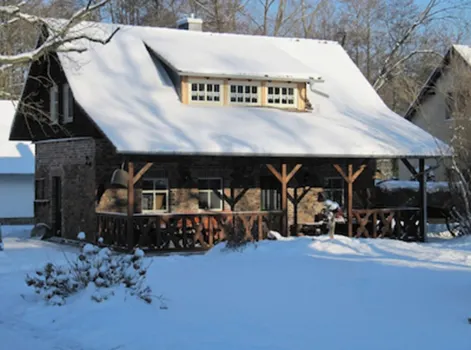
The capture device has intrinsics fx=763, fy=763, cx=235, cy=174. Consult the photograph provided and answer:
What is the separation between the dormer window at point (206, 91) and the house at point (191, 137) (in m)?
0.03

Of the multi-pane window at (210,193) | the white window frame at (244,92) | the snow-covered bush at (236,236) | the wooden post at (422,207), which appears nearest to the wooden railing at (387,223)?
the wooden post at (422,207)

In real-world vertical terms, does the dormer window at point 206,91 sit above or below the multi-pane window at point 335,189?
above

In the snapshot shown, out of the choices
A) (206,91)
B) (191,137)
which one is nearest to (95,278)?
(191,137)

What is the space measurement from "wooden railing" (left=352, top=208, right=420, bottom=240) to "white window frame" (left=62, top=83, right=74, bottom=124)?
27.4 feet

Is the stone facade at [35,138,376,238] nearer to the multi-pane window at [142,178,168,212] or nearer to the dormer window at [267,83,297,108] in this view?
the multi-pane window at [142,178,168,212]

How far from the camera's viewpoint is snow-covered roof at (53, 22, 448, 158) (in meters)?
18.5

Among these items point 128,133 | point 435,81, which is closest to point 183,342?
point 128,133

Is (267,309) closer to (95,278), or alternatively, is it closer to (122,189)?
(95,278)

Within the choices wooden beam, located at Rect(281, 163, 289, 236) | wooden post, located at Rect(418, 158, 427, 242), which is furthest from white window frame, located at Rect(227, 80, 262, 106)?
wooden post, located at Rect(418, 158, 427, 242)

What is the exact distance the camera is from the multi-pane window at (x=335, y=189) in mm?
22855

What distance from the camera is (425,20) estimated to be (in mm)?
38688

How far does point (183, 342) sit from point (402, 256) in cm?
855

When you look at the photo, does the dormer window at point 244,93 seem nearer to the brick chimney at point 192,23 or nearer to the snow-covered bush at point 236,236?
the snow-covered bush at point 236,236

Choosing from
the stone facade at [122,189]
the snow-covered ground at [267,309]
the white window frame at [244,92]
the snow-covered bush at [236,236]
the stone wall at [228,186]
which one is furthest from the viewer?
the white window frame at [244,92]
